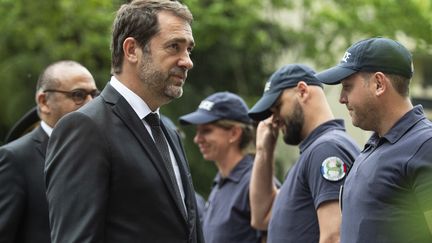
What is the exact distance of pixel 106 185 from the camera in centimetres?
A: 395

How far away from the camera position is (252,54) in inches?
555

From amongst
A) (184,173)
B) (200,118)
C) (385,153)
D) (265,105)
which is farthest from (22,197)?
(200,118)

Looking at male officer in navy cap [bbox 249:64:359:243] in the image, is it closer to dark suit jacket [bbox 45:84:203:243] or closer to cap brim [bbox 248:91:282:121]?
cap brim [bbox 248:91:282:121]

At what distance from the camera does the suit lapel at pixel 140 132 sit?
4.10m

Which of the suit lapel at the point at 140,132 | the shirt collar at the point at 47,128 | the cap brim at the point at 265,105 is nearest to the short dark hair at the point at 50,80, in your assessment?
the shirt collar at the point at 47,128

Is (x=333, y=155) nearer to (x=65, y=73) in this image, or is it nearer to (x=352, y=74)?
(x=352, y=74)

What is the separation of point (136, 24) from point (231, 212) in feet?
8.69

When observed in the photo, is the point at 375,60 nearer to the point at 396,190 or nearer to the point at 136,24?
the point at 396,190

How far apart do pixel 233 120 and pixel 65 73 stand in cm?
177

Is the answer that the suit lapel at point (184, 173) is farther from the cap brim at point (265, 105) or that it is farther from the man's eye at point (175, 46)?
the cap brim at point (265, 105)

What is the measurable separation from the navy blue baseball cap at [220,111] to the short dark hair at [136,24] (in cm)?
286

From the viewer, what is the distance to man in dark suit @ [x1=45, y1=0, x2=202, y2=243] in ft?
12.9

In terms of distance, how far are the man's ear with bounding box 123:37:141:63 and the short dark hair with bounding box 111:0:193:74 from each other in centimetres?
2

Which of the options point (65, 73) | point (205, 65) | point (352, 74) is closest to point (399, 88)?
point (352, 74)
